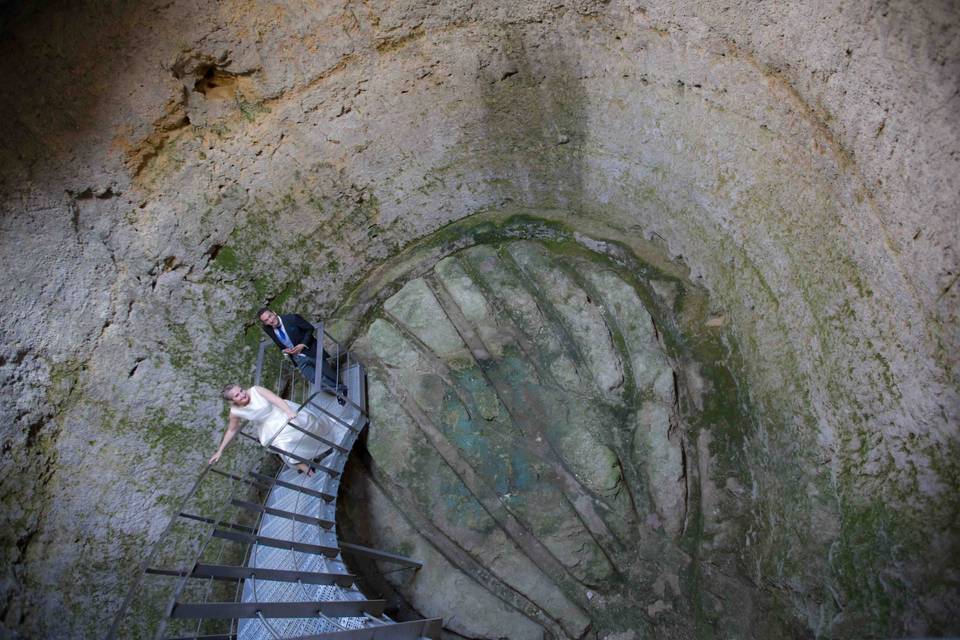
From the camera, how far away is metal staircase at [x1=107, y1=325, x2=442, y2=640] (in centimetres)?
345

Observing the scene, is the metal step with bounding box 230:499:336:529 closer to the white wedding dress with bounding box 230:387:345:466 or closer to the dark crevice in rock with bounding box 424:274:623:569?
the white wedding dress with bounding box 230:387:345:466

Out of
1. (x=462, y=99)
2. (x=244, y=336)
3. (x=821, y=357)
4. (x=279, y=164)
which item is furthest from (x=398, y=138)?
(x=821, y=357)

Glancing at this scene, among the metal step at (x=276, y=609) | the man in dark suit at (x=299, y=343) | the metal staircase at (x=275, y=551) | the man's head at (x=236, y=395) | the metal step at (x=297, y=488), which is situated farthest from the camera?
the man in dark suit at (x=299, y=343)

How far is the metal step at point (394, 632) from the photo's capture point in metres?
3.03

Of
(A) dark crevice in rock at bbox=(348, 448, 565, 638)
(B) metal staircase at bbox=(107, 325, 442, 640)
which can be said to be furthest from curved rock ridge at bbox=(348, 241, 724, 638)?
(B) metal staircase at bbox=(107, 325, 442, 640)

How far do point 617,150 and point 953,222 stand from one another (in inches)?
105

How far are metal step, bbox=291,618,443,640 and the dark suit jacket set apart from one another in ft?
6.75

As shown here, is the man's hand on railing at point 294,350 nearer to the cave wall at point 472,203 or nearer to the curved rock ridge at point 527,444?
the cave wall at point 472,203

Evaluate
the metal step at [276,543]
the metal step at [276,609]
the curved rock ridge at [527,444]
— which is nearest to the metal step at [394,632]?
the metal step at [276,609]

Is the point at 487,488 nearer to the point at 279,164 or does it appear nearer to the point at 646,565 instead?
the point at 646,565

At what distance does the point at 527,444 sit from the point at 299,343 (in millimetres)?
1846

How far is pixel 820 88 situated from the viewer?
3203 mm

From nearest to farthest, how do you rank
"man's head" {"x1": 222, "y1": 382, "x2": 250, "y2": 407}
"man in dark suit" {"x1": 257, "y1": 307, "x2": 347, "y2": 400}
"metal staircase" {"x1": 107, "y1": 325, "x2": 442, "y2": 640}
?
"metal staircase" {"x1": 107, "y1": 325, "x2": 442, "y2": 640} → "man's head" {"x1": 222, "y1": 382, "x2": 250, "y2": 407} → "man in dark suit" {"x1": 257, "y1": 307, "x2": 347, "y2": 400}

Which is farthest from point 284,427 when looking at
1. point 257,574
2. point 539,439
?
point 539,439
